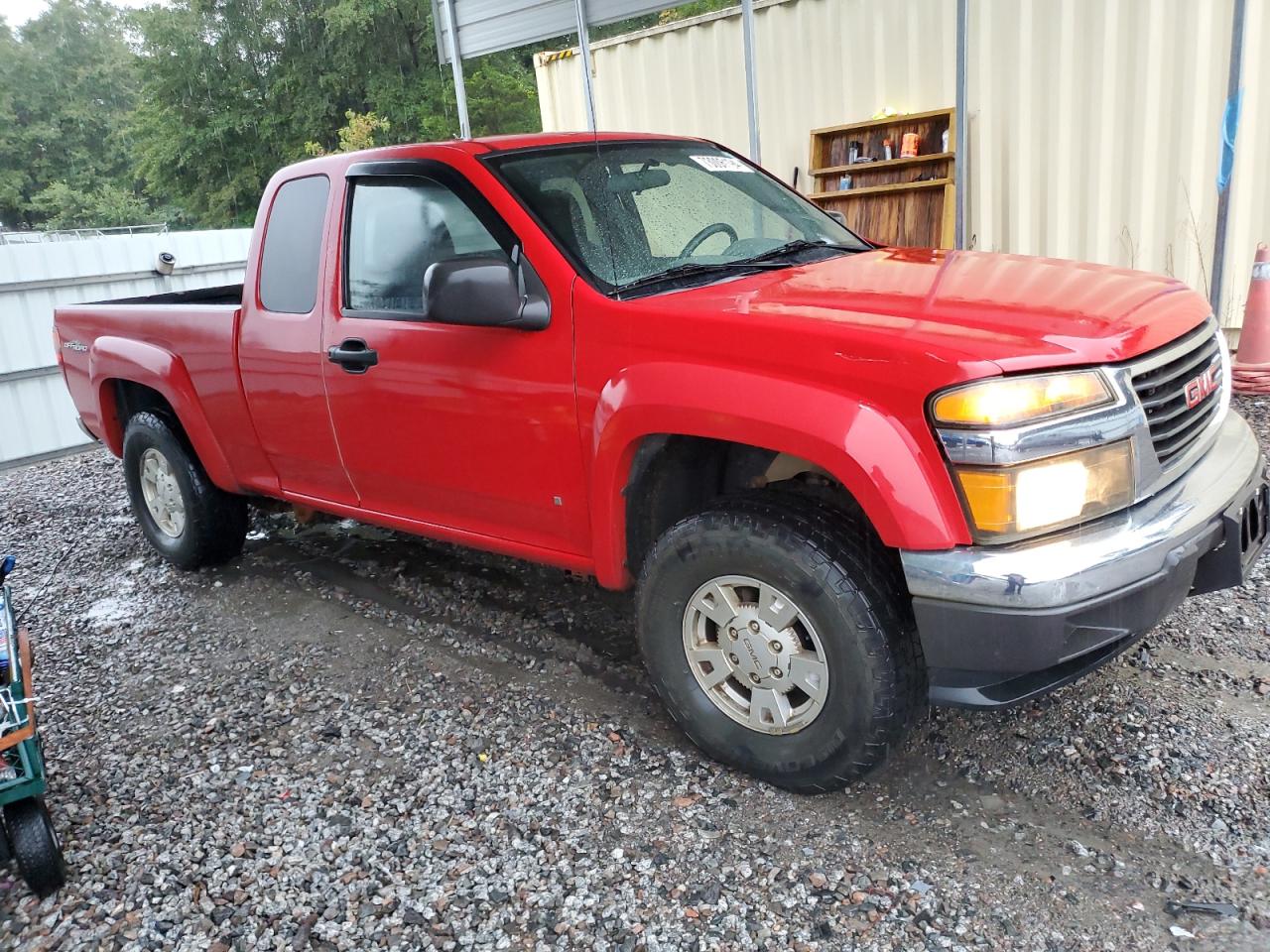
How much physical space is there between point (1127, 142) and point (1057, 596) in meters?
5.69

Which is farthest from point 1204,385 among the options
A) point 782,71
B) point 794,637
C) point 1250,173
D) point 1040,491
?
point 782,71

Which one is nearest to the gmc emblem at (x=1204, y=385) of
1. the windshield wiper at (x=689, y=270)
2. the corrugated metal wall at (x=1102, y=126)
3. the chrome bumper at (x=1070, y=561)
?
the chrome bumper at (x=1070, y=561)

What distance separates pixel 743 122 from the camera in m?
8.70

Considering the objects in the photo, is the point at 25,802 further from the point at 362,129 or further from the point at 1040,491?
the point at 362,129

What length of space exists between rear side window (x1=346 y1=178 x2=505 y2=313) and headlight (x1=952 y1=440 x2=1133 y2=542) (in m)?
1.72

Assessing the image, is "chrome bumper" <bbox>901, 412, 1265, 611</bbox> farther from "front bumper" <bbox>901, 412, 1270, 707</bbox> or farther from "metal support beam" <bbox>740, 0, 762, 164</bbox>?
"metal support beam" <bbox>740, 0, 762, 164</bbox>

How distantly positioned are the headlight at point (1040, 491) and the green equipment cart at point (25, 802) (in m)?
2.36

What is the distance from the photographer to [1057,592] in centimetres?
215

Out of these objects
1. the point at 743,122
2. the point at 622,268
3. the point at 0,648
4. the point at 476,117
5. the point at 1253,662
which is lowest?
the point at 1253,662

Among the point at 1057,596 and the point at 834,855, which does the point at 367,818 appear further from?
the point at 1057,596

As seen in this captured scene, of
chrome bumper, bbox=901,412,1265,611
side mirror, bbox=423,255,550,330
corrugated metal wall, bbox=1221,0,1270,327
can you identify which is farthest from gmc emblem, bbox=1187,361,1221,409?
corrugated metal wall, bbox=1221,0,1270,327

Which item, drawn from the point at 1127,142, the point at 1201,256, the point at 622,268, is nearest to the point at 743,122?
the point at 1127,142

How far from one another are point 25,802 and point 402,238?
205cm

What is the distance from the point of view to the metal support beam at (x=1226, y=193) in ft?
19.4
